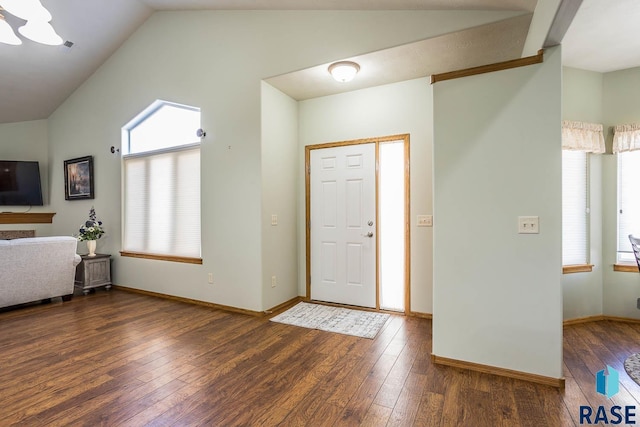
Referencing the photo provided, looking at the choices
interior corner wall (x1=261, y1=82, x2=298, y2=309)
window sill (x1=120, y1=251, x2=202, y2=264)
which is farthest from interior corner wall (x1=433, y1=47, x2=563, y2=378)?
window sill (x1=120, y1=251, x2=202, y2=264)

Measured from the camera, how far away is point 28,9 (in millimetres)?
2781

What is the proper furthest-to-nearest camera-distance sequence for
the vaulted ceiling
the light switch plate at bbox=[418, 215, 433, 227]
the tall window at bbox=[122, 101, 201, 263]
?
1. the tall window at bbox=[122, 101, 201, 263]
2. the light switch plate at bbox=[418, 215, 433, 227]
3. the vaulted ceiling

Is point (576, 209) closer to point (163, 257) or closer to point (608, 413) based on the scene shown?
point (608, 413)

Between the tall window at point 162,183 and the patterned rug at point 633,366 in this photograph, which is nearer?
the patterned rug at point 633,366

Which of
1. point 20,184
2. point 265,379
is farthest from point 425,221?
point 20,184

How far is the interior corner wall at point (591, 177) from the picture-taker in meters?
3.28

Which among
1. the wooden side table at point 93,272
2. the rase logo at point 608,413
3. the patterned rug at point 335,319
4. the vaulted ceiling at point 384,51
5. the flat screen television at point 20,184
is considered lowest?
the patterned rug at point 335,319

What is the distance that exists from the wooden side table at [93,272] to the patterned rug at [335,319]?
3.11 metres

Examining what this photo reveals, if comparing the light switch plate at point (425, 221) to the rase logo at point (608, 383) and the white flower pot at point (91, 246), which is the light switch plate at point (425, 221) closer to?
the rase logo at point (608, 383)

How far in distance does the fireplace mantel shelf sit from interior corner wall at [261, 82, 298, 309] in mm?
4901

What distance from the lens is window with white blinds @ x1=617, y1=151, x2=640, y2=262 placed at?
3.24 meters

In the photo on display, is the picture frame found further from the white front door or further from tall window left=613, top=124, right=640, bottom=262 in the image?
tall window left=613, top=124, right=640, bottom=262

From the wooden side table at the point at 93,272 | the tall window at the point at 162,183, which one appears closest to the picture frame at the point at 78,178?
the tall window at the point at 162,183

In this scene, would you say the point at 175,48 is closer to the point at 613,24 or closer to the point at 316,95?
the point at 316,95
